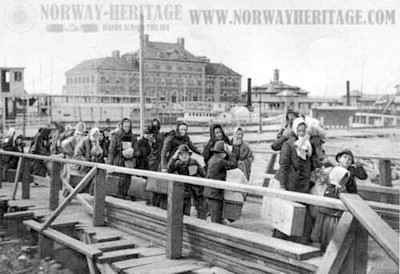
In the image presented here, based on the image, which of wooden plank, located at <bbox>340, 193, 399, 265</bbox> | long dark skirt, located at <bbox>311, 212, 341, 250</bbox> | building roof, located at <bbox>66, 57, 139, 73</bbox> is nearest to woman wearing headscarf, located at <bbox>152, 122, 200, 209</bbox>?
long dark skirt, located at <bbox>311, 212, 341, 250</bbox>

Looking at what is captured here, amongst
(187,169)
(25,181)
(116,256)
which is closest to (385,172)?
(187,169)

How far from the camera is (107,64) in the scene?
5244 centimetres

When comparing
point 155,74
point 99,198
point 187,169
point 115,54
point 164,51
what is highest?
point 115,54

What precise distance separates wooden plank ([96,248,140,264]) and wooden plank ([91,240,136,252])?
0.69ft

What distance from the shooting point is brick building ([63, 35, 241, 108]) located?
158ft

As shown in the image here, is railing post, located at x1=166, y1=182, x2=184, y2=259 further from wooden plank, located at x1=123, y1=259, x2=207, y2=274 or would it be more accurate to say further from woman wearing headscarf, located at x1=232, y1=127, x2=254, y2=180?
woman wearing headscarf, located at x1=232, y1=127, x2=254, y2=180

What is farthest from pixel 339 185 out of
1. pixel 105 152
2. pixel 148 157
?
pixel 105 152

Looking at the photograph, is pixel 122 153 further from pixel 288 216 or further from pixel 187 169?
pixel 288 216

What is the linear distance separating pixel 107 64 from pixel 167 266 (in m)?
49.5

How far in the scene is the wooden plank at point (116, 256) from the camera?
4.94 metres

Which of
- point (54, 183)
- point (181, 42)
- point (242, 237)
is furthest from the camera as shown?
point (181, 42)

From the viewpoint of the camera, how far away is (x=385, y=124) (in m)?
57.5

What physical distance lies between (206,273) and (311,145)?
1807 millimetres

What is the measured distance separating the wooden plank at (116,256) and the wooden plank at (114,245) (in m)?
0.21
